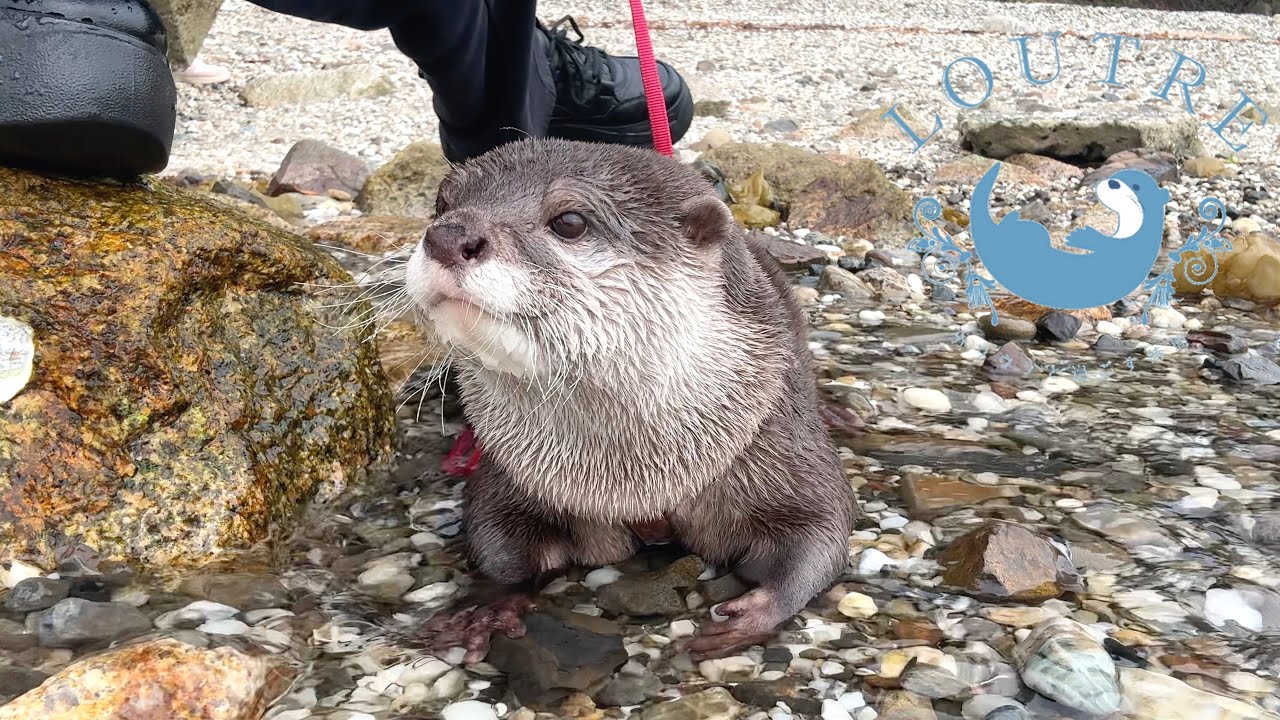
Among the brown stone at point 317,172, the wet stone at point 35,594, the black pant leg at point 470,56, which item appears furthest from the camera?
the brown stone at point 317,172

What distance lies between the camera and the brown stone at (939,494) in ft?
8.01

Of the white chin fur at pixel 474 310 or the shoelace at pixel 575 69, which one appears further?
the shoelace at pixel 575 69

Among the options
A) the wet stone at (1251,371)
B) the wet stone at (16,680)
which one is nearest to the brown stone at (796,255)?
the wet stone at (1251,371)

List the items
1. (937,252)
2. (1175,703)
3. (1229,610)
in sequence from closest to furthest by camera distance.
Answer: (1175,703)
(1229,610)
(937,252)

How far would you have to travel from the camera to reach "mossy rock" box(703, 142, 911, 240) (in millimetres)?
5438

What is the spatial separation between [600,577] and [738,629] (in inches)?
14.4

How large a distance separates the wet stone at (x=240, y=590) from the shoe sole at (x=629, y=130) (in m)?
2.47

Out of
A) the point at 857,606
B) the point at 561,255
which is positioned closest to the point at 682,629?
the point at 857,606

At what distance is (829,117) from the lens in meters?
8.46

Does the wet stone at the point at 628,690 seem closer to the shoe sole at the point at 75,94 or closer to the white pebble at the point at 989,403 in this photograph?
the shoe sole at the point at 75,94

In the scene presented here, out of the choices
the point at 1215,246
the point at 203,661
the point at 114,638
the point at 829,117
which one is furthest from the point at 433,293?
the point at 829,117

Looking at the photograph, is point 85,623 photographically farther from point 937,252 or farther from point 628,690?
point 937,252

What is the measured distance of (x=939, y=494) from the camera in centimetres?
250

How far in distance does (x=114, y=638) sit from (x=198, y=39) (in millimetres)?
8389
